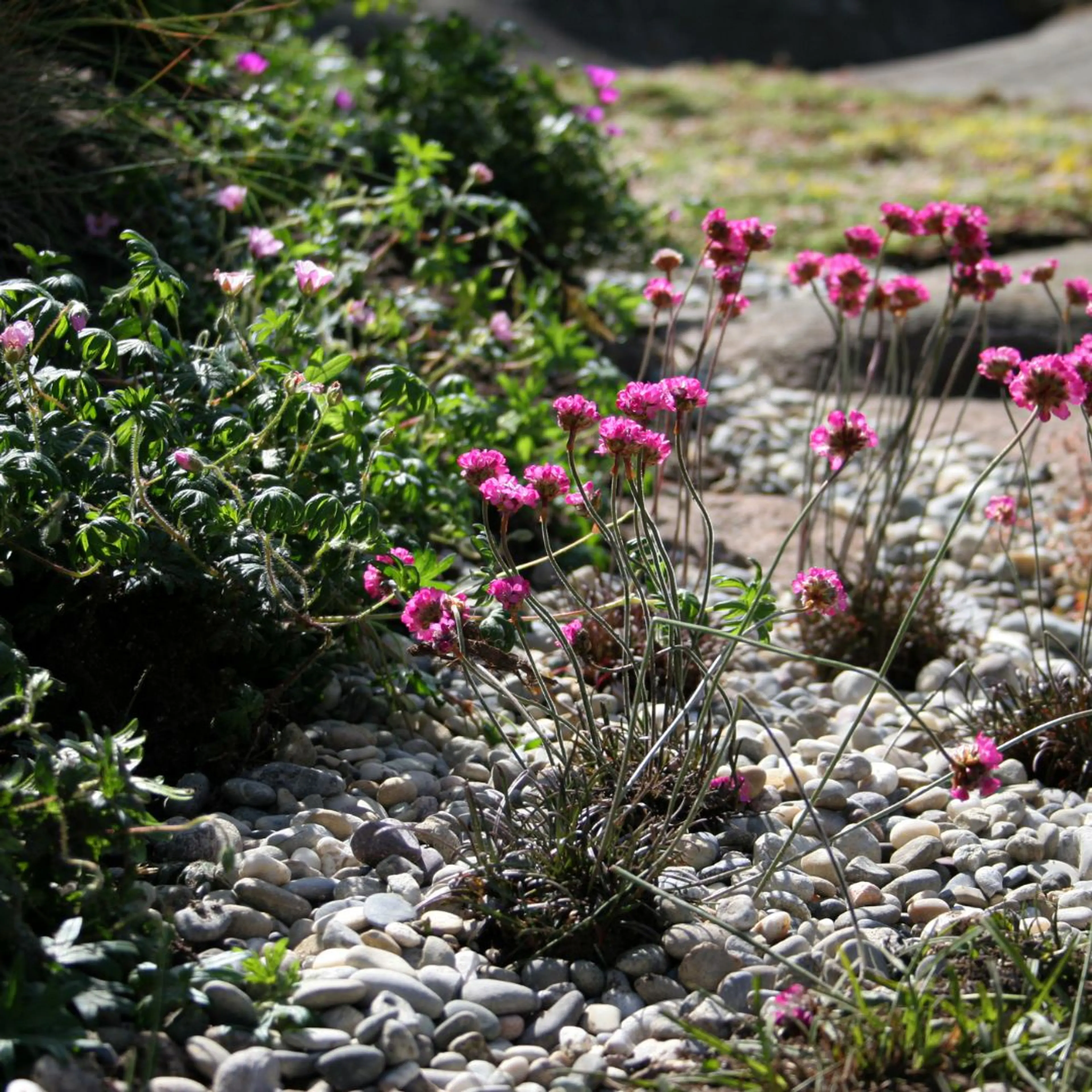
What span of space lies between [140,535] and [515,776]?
85 cm

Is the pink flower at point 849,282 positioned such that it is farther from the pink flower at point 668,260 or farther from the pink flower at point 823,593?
the pink flower at point 823,593

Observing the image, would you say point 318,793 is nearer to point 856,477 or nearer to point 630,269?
point 856,477

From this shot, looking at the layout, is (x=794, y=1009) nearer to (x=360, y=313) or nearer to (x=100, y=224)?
(x=360, y=313)

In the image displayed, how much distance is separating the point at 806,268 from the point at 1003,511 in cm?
70

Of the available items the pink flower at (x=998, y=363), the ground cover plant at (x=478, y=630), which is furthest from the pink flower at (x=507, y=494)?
the pink flower at (x=998, y=363)

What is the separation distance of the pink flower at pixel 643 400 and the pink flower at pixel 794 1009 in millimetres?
872

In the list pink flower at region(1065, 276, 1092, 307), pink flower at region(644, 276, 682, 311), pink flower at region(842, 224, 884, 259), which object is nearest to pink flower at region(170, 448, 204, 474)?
pink flower at region(644, 276, 682, 311)

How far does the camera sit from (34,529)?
226cm

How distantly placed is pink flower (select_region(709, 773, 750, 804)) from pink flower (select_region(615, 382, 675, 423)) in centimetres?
73

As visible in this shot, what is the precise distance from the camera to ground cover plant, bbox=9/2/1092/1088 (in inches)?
72.1

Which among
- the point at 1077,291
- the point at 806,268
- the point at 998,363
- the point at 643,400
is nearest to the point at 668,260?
the point at 806,268

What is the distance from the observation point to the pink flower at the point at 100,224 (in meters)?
3.66

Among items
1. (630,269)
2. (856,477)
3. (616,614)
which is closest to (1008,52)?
(630,269)

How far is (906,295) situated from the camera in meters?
3.17
